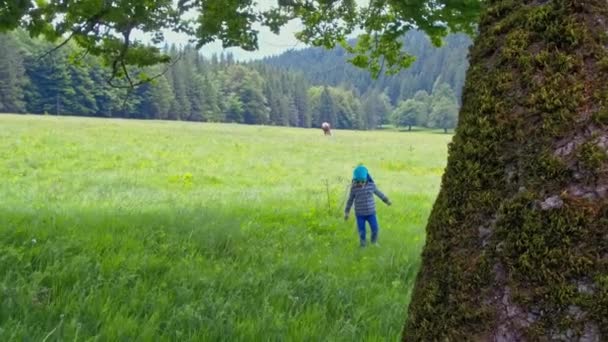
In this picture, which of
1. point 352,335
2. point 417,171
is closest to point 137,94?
point 417,171

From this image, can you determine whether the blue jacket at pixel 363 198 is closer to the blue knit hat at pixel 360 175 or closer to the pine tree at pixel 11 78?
the blue knit hat at pixel 360 175

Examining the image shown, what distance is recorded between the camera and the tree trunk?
1.27 metres

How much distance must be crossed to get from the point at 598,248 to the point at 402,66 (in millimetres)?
8744

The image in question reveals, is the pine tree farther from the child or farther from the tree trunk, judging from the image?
the tree trunk

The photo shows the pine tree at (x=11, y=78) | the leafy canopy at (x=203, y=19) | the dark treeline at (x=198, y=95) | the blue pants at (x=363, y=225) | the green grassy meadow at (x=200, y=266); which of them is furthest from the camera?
the dark treeline at (x=198, y=95)

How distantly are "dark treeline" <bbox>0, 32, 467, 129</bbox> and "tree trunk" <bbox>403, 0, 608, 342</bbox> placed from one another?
3985 centimetres

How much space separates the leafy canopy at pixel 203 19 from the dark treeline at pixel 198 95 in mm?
32798

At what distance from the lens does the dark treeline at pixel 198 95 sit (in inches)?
2793

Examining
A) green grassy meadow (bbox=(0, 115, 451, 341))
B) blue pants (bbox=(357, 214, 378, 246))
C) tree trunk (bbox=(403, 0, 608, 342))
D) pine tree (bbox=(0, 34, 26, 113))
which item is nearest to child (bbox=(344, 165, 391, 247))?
blue pants (bbox=(357, 214, 378, 246))

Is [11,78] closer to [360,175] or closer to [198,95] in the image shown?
[198,95]

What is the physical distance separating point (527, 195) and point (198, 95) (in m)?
94.0

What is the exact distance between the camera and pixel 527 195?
1355 mm

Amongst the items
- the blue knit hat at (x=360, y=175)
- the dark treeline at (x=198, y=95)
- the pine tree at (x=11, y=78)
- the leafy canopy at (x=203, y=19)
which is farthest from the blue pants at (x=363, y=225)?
the pine tree at (x=11, y=78)

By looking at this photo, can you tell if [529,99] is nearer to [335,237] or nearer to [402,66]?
[335,237]
